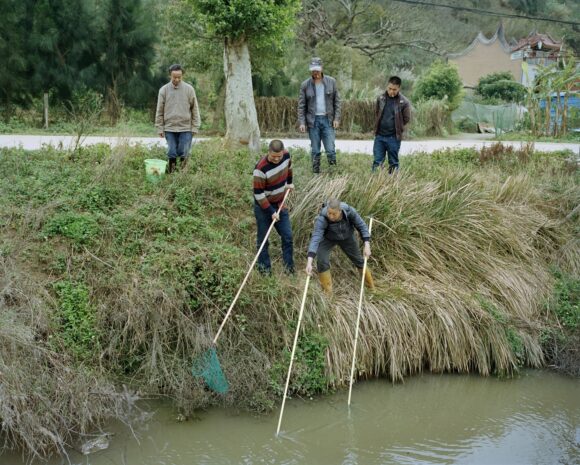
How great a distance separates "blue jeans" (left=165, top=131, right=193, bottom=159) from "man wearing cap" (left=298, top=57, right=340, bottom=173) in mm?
1581

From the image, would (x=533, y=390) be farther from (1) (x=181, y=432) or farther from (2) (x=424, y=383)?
(1) (x=181, y=432)

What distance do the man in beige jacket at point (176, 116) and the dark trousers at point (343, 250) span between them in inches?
98.6

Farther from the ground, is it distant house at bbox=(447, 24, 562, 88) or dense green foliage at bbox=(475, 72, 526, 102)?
distant house at bbox=(447, 24, 562, 88)

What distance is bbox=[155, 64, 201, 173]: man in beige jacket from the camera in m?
9.55

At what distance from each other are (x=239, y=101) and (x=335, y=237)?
178 inches

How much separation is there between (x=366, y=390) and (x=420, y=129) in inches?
588

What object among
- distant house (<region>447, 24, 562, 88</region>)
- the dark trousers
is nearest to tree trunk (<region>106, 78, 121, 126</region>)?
the dark trousers

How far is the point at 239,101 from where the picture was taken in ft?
38.8

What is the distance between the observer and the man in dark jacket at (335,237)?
7.86 metres

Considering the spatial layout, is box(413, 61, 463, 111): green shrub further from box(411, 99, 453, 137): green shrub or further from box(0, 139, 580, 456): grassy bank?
box(0, 139, 580, 456): grassy bank

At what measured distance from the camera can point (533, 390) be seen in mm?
8367

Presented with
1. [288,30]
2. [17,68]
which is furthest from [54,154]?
[17,68]

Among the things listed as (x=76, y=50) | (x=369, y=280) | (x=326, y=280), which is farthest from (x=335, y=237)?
(x=76, y=50)

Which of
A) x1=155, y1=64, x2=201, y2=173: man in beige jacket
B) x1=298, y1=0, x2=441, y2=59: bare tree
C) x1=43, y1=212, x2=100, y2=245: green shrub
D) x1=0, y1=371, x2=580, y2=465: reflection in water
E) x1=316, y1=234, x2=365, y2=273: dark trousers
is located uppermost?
x1=298, y1=0, x2=441, y2=59: bare tree
